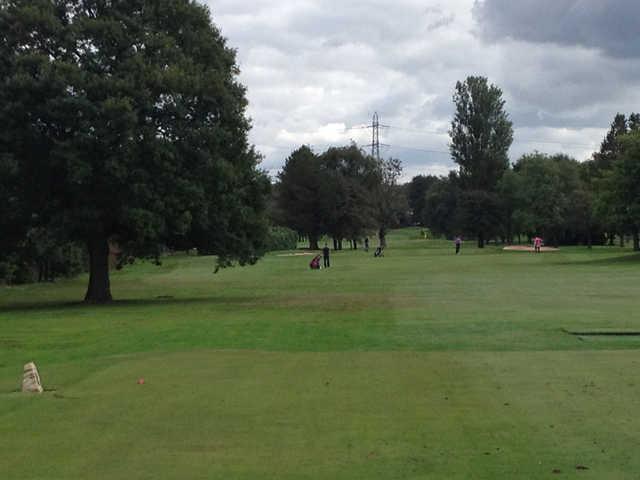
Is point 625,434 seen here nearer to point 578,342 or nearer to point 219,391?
point 219,391

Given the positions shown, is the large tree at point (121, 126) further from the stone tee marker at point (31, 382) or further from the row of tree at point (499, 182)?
the row of tree at point (499, 182)

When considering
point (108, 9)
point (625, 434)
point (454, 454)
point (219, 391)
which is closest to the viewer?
point (454, 454)

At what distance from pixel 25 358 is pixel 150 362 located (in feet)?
11.3

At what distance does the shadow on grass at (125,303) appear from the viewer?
3183 centimetres

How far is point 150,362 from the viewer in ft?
51.1

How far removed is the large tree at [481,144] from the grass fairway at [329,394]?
256 ft

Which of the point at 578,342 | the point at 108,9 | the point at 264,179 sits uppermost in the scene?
the point at 108,9

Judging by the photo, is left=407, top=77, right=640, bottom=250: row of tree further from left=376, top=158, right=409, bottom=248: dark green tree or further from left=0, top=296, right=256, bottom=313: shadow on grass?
left=0, top=296, right=256, bottom=313: shadow on grass

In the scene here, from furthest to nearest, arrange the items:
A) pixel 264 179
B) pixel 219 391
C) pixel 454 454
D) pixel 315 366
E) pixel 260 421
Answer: pixel 264 179, pixel 315 366, pixel 219 391, pixel 260 421, pixel 454 454

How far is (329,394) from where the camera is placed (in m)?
11.7

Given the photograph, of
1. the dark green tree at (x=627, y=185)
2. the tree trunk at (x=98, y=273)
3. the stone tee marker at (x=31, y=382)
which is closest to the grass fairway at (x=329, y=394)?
the stone tee marker at (x=31, y=382)

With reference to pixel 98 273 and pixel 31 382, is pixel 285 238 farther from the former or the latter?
pixel 31 382

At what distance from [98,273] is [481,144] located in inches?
2980

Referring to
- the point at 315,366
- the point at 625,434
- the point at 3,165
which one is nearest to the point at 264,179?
the point at 3,165
